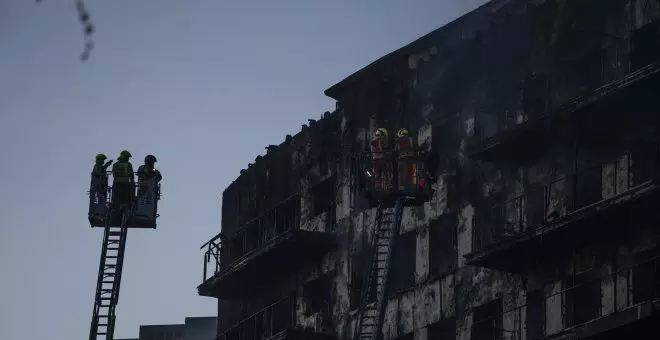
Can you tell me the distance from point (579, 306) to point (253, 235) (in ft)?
62.0

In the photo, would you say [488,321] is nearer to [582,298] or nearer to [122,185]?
[582,298]

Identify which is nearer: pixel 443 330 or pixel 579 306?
pixel 579 306

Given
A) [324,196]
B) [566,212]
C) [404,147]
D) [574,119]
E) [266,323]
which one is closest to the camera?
[574,119]

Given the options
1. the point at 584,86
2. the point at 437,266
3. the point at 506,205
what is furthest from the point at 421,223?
the point at 584,86

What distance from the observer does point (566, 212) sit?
39.8m

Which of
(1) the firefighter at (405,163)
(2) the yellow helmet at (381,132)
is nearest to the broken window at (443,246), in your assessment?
(2) the yellow helmet at (381,132)

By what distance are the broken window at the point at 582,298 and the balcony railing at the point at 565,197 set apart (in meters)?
1.54

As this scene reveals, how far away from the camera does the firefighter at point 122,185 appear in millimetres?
43750

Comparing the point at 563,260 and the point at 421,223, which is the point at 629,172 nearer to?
the point at 563,260

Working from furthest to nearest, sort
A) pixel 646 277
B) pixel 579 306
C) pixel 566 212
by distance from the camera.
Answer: pixel 566 212 → pixel 579 306 → pixel 646 277

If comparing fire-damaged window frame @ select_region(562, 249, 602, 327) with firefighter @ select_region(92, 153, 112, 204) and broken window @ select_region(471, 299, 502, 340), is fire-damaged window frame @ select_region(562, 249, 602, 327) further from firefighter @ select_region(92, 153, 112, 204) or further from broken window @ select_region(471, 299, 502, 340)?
firefighter @ select_region(92, 153, 112, 204)

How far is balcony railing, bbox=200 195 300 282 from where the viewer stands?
5353cm

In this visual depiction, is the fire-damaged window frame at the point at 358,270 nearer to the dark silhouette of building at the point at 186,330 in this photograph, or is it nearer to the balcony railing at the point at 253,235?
the balcony railing at the point at 253,235

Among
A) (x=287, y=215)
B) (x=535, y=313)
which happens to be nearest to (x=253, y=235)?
(x=287, y=215)
